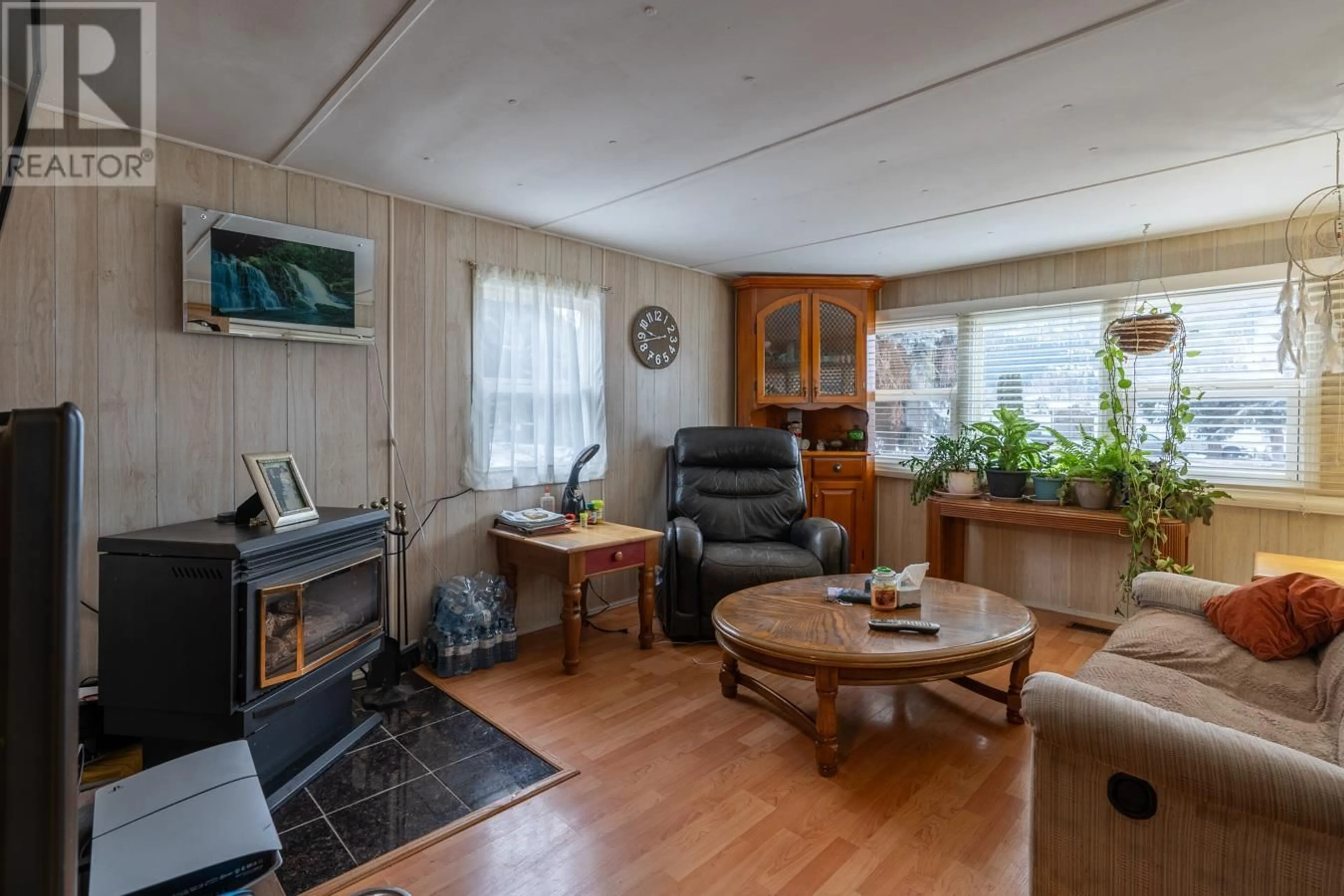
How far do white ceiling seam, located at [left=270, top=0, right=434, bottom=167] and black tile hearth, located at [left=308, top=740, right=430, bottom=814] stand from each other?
88.2 inches

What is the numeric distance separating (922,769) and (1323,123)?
2.65 m

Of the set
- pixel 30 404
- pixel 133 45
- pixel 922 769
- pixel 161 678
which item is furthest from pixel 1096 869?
pixel 30 404

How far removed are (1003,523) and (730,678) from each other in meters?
2.30

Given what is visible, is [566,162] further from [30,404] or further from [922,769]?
[922,769]

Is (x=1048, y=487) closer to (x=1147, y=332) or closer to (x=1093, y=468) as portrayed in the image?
(x=1093, y=468)

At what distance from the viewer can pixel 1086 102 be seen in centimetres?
200

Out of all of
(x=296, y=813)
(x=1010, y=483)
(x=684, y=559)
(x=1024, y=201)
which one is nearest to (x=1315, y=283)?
(x=1024, y=201)

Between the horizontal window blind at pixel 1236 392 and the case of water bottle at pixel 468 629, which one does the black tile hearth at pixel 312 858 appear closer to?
the case of water bottle at pixel 468 629

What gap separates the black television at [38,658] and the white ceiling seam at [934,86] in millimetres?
2209

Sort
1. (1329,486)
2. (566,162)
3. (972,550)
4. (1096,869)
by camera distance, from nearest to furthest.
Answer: (1096,869) → (566,162) → (1329,486) → (972,550)

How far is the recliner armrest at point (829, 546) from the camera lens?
332cm

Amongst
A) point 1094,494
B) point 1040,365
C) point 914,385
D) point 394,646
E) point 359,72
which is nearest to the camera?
point 359,72

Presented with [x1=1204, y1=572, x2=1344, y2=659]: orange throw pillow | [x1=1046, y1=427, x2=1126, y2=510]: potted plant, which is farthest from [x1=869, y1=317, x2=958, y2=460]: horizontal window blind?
[x1=1204, y1=572, x2=1344, y2=659]: orange throw pillow

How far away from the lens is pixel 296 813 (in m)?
1.89
